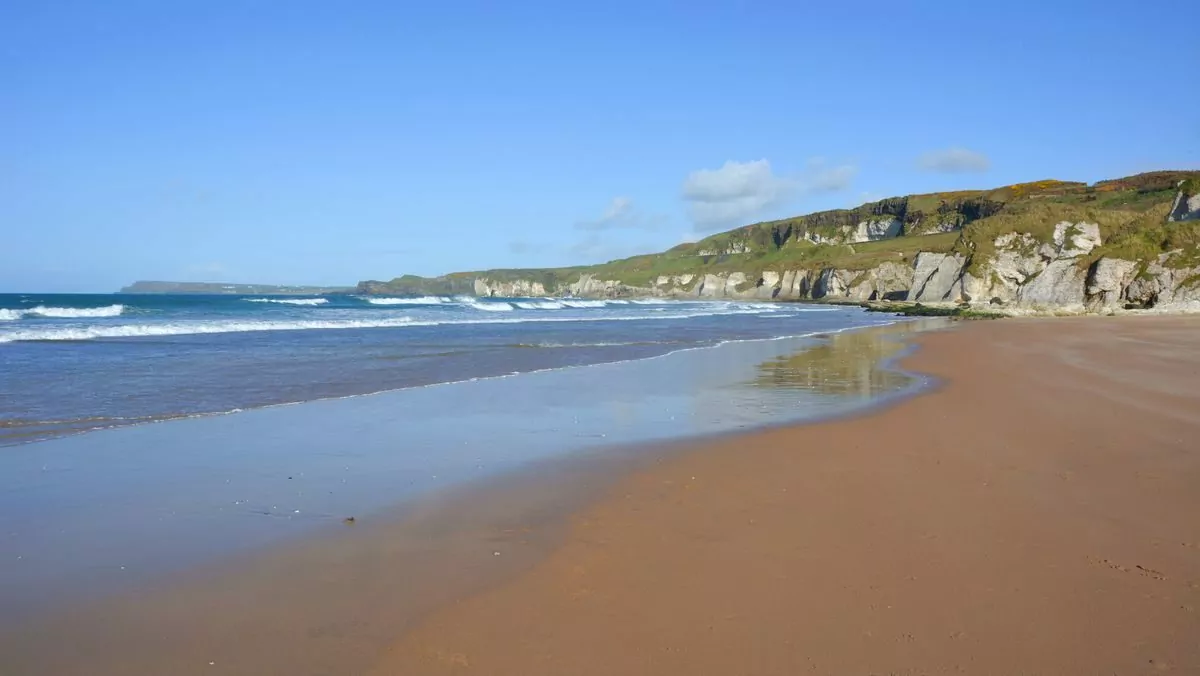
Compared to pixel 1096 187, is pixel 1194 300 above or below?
below

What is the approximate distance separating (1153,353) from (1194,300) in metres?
27.7

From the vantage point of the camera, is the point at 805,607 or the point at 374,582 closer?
the point at 805,607

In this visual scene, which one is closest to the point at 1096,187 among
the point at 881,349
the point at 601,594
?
the point at 881,349

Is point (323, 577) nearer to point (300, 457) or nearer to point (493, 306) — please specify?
point (300, 457)

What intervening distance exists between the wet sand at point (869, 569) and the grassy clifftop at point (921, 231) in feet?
155

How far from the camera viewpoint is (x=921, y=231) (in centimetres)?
11388

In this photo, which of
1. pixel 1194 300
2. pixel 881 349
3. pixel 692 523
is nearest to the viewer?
pixel 692 523

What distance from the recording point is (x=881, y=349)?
2366 centimetres

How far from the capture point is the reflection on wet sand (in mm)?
14406

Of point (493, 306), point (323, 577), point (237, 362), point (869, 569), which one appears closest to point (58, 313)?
point (493, 306)

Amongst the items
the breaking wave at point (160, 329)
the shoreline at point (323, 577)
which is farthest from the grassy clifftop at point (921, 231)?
the shoreline at point (323, 577)

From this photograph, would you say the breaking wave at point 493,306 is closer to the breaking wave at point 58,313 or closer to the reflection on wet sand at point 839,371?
the breaking wave at point 58,313

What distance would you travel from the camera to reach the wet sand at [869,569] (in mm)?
3725

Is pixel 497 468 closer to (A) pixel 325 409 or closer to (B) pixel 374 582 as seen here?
(B) pixel 374 582
